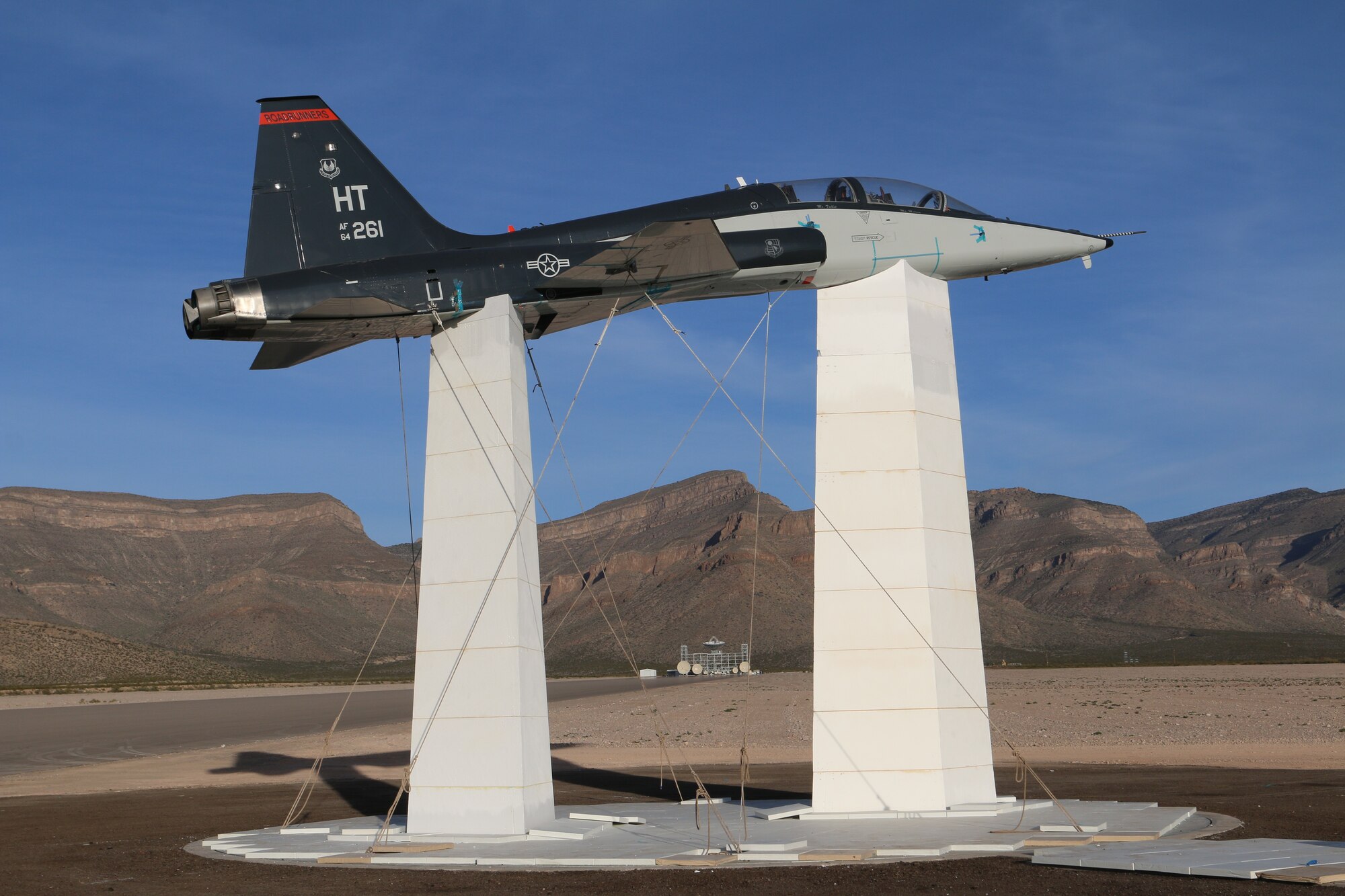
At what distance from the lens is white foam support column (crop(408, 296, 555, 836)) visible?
50.0ft

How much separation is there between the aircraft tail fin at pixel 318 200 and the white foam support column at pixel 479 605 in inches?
62.4

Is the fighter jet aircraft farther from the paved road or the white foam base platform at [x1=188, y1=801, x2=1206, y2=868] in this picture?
the paved road

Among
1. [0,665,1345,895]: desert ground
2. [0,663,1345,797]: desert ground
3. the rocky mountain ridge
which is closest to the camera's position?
[0,665,1345,895]: desert ground

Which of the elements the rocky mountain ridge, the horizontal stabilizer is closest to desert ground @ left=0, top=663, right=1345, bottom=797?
the horizontal stabilizer

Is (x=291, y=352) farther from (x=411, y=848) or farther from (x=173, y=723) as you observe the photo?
(x=173, y=723)

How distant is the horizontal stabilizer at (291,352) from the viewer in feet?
52.6

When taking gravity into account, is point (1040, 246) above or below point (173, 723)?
above

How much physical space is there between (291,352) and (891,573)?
8466 mm

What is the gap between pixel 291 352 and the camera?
639 inches

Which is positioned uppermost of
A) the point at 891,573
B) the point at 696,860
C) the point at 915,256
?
the point at 915,256

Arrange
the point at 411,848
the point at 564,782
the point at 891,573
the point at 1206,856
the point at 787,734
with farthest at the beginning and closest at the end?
the point at 787,734 → the point at 564,782 → the point at 891,573 → the point at 411,848 → the point at 1206,856

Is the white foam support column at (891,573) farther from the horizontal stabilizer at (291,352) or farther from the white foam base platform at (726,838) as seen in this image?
the horizontal stabilizer at (291,352)

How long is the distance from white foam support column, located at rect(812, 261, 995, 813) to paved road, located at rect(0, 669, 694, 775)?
2458cm

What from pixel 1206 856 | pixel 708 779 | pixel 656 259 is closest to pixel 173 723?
pixel 708 779
